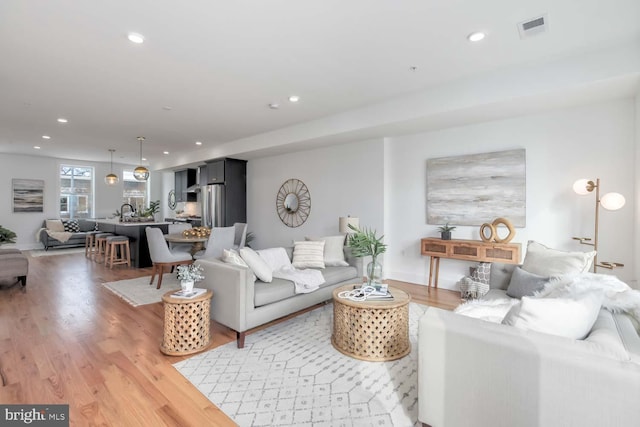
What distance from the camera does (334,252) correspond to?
4.15 metres

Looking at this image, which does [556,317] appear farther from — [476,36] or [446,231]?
[446,231]

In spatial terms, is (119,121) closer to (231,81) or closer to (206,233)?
(206,233)

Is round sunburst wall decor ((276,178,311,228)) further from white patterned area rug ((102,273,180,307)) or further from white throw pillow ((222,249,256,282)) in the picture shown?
white throw pillow ((222,249,256,282))

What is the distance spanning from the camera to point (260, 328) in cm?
294

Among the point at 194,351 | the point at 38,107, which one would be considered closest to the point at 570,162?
the point at 194,351

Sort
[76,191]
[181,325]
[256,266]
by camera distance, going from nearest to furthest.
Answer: [181,325], [256,266], [76,191]

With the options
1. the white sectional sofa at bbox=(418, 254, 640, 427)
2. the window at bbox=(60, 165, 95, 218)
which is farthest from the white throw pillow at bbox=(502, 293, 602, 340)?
the window at bbox=(60, 165, 95, 218)

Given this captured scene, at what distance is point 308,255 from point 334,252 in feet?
1.28

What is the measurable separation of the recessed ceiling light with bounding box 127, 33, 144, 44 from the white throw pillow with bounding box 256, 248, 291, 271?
7.73ft

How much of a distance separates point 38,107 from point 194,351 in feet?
14.9

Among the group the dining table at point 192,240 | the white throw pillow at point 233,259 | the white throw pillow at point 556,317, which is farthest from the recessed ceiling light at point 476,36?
the dining table at point 192,240

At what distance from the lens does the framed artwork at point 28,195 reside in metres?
8.74

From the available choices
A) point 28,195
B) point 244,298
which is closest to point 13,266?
point 244,298

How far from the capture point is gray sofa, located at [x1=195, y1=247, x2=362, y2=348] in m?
2.71
